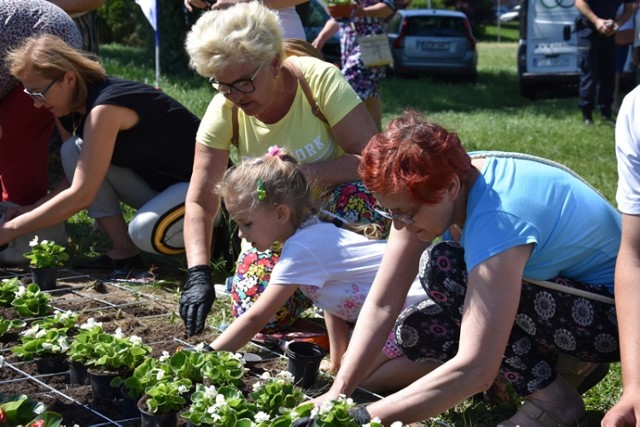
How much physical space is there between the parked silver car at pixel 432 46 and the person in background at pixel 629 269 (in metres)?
15.3

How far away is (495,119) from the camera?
1091 centimetres

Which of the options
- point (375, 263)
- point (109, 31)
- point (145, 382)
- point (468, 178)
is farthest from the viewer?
point (109, 31)

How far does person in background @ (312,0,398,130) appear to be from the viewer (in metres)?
7.48

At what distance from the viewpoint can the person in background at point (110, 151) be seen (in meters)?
4.21

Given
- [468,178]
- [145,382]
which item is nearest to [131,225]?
[145,382]

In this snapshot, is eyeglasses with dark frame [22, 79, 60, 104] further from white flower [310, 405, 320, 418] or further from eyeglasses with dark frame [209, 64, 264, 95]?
white flower [310, 405, 320, 418]

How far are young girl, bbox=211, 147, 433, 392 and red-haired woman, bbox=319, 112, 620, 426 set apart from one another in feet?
0.79

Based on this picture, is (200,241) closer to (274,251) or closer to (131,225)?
(274,251)

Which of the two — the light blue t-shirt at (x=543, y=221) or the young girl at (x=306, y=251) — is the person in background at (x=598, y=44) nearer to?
the young girl at (x=306, y=251)

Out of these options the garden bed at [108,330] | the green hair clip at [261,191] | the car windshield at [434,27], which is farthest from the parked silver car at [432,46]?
the green hair clip at [261,191]

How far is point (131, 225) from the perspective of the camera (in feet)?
14.7

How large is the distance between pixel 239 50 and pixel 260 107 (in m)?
0.24

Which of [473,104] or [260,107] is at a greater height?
[260,107]

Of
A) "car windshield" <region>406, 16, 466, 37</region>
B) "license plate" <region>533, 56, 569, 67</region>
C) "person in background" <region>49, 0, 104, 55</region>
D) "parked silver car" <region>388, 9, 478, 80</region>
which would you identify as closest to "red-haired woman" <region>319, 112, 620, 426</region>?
"person in background" <region>49, 0, 104, 55</region>
